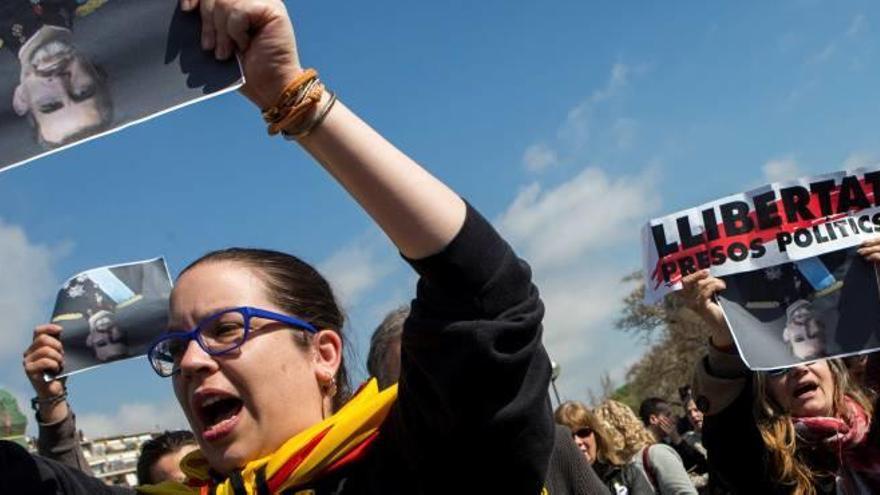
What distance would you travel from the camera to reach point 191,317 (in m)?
1.92

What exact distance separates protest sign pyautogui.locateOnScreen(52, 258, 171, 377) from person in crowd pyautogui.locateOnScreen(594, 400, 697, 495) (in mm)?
3019

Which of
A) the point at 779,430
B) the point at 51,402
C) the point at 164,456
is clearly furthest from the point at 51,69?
the point at 164,456

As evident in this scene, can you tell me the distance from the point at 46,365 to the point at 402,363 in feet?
8.41

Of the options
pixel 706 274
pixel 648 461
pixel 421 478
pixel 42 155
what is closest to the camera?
pixel 421 478

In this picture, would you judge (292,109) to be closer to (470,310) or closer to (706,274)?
(470,310)

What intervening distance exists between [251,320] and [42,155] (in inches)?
18.9

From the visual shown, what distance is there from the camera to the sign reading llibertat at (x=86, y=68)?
1.71m

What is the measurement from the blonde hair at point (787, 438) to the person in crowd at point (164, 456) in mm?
2580

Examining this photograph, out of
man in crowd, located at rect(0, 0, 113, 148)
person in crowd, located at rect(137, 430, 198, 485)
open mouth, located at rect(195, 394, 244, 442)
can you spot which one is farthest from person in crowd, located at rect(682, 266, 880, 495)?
person in crowd, located at rect(137, 430, 198, 485)

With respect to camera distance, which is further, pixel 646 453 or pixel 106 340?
pixel 646 453

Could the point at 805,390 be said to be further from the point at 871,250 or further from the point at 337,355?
the point at 337,355

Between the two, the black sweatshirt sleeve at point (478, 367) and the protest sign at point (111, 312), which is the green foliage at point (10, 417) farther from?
the black sweatshirt sleeve at point (478, 367)

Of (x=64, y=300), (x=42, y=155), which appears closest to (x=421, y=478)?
(x=42, y=155)

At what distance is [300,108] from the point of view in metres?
1.51
